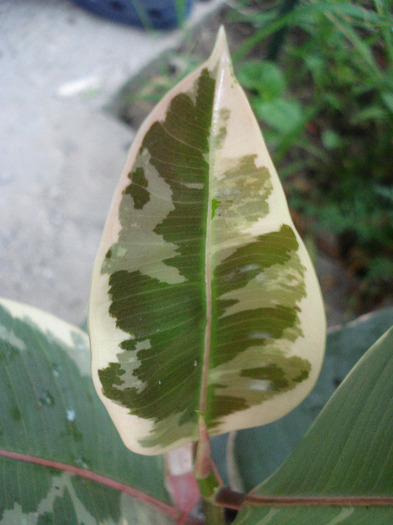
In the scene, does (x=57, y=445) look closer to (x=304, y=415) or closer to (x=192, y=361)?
(x=192, y=361)

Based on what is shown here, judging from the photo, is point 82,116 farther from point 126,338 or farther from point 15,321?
point 126,338

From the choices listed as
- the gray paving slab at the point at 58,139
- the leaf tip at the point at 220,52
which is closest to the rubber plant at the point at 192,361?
the leaf tip at the point at 220,52

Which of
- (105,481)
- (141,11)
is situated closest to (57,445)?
(105,481)

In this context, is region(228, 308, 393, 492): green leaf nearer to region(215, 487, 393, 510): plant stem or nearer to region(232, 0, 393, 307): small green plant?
region(215, 487, 393, 510): plant stem

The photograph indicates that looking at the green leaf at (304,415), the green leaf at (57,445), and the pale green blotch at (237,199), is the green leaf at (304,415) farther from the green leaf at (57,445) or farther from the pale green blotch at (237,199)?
the pale green blotch at (237,199)

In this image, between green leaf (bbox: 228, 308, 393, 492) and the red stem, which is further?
green leaf (bbox: 228, 308, 393, 492)

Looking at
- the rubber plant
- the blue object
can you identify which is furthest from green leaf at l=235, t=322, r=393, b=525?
the blue object

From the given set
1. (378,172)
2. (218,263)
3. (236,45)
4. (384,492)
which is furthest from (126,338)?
(236,45)
